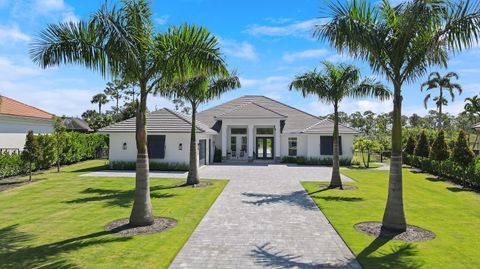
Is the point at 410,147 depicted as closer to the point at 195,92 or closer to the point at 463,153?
the point at 463,153

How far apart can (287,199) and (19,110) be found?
2398cm

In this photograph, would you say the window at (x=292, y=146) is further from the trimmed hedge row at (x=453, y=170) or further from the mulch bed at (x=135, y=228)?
the mulch bed at (x=135, y=228)

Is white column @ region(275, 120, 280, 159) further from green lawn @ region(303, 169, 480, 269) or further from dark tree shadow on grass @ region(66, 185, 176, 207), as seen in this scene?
dark tree shadow on grass @ region(66, 185, 176, 207)

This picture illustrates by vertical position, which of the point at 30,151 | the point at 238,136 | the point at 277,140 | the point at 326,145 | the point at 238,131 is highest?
the point at 238,131

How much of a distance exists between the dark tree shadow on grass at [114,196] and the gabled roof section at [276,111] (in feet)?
51.2

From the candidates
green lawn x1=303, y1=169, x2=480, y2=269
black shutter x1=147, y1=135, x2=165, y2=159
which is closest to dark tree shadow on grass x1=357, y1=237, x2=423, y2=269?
green lawn x1=303, y1=169, x2=480, y2=269

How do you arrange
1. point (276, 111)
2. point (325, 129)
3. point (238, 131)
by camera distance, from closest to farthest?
point (325, 129) → point (238, 131) → point (276, 111)

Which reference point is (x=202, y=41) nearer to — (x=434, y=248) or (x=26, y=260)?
(x=26, y=260)

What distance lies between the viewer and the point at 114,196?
44.6ft

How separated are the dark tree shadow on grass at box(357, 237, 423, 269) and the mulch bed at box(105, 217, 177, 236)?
5.36 metres

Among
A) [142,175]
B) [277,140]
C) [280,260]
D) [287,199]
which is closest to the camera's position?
[280,260]

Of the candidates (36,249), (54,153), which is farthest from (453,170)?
(54,153)

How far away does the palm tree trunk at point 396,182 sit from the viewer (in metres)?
8.72

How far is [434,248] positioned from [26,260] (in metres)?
9.34
